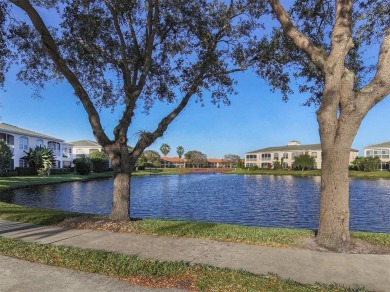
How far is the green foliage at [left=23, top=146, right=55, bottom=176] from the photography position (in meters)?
52.0

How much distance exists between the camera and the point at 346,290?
502cm

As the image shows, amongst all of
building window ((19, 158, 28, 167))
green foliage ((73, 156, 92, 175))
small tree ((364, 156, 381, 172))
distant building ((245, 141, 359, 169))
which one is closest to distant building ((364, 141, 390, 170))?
distant building ((245, 141, 359, 169))

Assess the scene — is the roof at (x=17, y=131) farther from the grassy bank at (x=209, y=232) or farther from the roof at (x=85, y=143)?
the grassy bank at (x=209, y=232)

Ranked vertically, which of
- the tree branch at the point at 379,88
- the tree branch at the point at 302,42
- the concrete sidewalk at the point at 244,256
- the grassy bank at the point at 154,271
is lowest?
the concrete sidewalk at the point at 244,256

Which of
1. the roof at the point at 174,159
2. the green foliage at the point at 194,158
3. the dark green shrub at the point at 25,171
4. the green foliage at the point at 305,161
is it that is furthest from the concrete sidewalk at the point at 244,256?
the roof at the point at 174,159

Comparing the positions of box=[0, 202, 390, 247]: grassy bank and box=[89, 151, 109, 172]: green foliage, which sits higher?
box=[89, 151, 109, 172]: green foliage

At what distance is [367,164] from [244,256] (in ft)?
262

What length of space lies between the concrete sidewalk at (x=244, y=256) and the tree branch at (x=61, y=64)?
322cm

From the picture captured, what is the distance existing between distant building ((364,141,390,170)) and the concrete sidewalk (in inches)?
3414

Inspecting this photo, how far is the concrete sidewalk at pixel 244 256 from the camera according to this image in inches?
228

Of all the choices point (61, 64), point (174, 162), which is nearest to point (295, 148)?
point (174, 162)

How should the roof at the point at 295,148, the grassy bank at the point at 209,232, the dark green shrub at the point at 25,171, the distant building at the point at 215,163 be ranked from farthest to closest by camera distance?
the distant building at the point at 215,163 < the roof at the point at 295,148 < the dark green shrub at the point at 25,171 < the grassy bank at the point at 209,232

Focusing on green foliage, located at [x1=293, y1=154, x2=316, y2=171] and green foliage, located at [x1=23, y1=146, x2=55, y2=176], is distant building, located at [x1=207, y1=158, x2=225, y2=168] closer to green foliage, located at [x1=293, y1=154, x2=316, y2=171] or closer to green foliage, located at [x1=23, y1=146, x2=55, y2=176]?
green foliage, located at [x1=293, y1=154, x2=316, y2=171]

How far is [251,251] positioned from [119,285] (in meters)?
3.18
